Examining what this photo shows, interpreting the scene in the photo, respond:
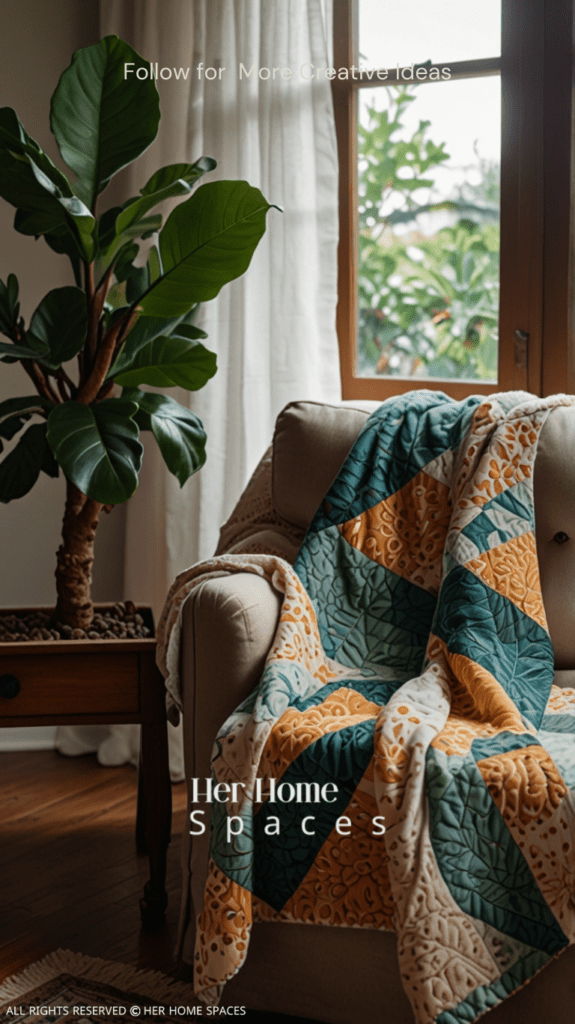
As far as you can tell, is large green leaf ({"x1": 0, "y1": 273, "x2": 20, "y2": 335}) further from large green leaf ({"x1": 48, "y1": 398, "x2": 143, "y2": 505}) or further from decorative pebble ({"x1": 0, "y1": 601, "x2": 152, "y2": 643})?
decorative pebble ({"x1": 0, "y1": 601, "x2": 152, "y2": 643})

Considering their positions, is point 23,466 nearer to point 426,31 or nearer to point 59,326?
point 59,326

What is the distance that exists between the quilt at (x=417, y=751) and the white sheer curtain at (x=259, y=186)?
2.40ft

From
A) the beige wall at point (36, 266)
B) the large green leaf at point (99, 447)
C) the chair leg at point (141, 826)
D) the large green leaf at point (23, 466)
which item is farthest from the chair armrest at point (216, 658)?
the beige wall at point (36, 266)

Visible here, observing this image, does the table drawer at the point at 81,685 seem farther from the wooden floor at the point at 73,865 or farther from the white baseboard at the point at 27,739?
the white baseboard at the point at 27,739

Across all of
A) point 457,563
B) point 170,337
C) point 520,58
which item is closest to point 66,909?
point 457,563

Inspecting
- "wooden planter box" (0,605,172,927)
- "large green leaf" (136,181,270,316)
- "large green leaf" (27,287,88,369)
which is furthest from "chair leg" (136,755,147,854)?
"large green leaf" (136,181,270,316)

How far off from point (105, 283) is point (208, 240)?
9.2 inches

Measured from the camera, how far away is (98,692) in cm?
191

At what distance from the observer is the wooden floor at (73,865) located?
1.79 m

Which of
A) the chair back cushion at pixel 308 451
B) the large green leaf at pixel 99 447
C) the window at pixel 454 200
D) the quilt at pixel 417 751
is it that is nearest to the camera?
the quilt at pixel 417 751

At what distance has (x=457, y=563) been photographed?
5.75 feet

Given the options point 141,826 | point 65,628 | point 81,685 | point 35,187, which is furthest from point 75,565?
point 35,187

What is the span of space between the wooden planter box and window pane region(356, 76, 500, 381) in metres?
1.14

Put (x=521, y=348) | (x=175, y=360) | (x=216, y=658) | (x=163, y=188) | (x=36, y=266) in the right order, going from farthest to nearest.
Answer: (x=36, y=266)
(x=521, y=348)
(x=175, y=360)
(x=163, y=188)
(x=216, y=658)
